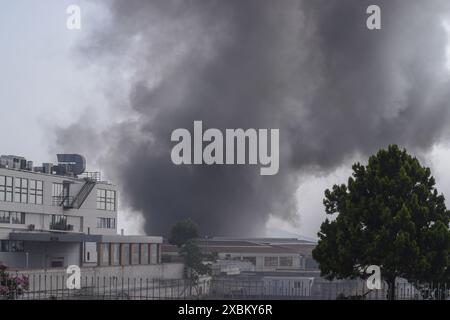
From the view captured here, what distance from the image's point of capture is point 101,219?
413 feet

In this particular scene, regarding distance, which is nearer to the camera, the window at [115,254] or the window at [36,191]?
the window at [36,191]

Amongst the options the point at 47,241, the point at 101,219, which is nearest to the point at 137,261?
the point at 101,219

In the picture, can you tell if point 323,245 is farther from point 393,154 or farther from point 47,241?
point 47,241

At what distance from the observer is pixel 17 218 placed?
106 metres

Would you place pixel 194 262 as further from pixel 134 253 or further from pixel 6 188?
pixel 6 188

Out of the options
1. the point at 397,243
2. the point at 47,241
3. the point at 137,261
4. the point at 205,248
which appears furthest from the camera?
the point at 205,248

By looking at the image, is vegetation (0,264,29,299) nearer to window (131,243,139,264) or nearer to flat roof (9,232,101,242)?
flat roof (9,232,101,242)

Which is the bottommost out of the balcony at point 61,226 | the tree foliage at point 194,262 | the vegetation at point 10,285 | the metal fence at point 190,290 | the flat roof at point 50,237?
the metal fence at point 190,290

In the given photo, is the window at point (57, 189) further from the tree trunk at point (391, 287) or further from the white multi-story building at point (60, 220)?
the tree trunk at point (391, 287)

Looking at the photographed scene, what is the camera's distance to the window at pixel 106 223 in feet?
411

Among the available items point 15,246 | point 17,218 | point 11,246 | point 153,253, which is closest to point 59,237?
point 15,246

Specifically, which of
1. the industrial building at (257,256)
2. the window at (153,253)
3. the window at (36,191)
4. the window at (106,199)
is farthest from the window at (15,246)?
the industrial building at (257,256)
